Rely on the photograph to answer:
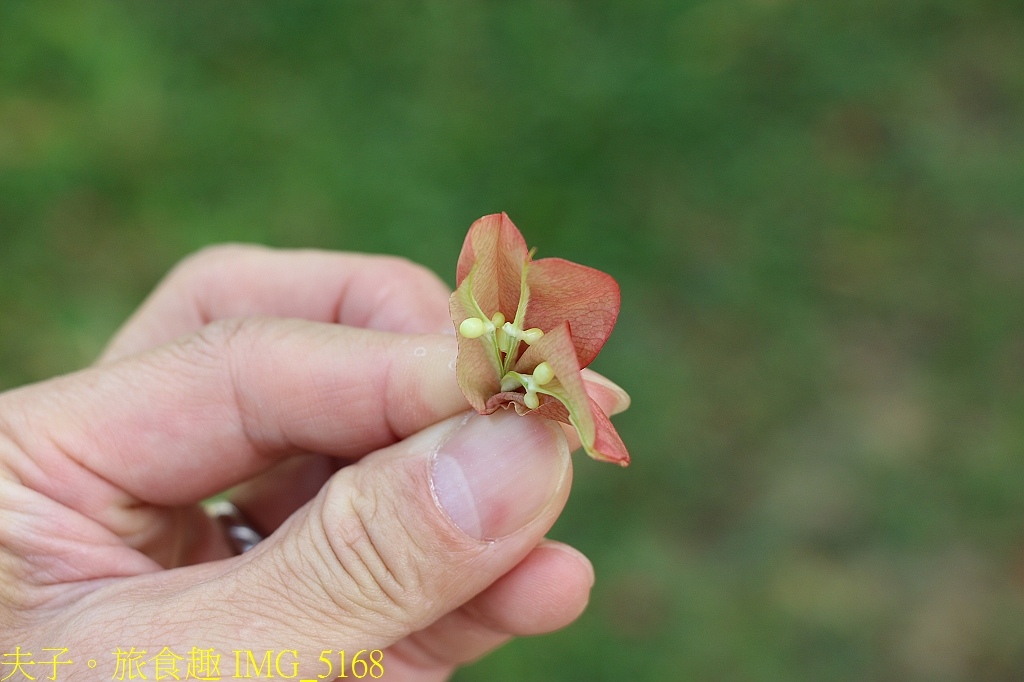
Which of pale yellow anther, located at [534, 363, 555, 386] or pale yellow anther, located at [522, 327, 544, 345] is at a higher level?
pale yellow anther, located at [522, 327, 544, 345]

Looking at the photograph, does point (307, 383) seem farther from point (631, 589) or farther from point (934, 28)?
point (934, 28)

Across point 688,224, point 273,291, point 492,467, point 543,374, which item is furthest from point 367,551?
point 688,224

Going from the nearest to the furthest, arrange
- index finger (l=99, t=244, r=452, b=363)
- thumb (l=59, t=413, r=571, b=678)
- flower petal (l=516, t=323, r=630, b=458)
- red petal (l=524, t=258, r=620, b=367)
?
flower petal (l=516, t=323, r=630, b=458)
red petal (l=524, t=258, r=620, b=367)
thumb (l=59, t=413, r=571, b=678)
index finger (l=99, t=244, r=452, b=363)

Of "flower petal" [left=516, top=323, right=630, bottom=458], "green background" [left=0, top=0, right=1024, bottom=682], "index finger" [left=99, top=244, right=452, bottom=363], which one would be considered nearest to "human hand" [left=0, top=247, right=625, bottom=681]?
"index finger" [left=99, top=244, right=452, bottom=363]

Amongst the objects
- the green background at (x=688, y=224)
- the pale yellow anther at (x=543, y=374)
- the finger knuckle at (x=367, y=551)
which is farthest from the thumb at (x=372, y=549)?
the green background at (x=688, y=224)

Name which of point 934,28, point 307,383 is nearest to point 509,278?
point 307,383

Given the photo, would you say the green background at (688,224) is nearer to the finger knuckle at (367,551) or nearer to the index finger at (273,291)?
the index finger at (273,291)

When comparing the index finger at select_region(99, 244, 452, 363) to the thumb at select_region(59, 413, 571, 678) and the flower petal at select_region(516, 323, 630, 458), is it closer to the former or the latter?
the thumb at select_region(59, 413, 571, 678)
